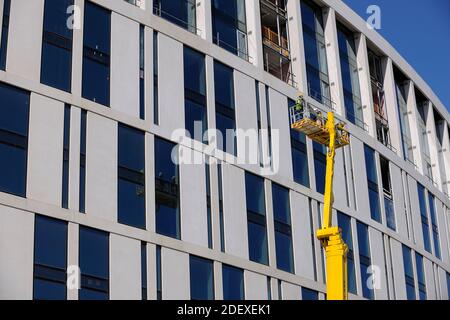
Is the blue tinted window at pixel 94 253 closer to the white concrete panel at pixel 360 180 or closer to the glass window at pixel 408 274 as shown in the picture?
the white concrete panel at pixel 360 180

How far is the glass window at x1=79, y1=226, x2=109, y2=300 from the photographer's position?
3412 centimetres

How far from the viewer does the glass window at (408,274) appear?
5481 centimetres

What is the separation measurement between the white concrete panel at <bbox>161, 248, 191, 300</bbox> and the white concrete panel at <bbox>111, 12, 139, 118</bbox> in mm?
6538

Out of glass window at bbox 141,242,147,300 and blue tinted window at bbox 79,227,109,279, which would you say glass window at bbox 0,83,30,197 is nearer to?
blue tinted window at bbox 79,227,109,279

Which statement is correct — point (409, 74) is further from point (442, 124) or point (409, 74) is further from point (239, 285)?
point (239, 285)

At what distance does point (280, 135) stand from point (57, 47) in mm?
14134

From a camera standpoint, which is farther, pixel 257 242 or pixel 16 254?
pixel 257 242

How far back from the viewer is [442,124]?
70.6 meters

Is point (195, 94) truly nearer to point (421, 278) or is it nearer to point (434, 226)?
point (421, 278)

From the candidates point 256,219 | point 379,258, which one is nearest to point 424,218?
point 379,258

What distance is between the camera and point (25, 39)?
35.9 metres

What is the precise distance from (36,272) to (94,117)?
762 cm

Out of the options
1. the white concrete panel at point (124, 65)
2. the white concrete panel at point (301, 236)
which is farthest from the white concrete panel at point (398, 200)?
the white concrete panel at point (124, 65)
